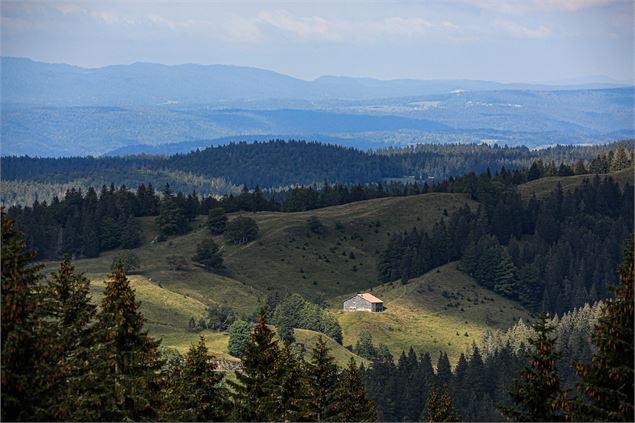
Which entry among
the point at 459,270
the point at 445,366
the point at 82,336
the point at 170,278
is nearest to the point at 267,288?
the point at 170,278

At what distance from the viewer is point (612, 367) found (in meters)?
30.2

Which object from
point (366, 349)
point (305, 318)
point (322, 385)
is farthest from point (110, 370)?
point (305, 318)

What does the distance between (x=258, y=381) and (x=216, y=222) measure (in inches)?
6035

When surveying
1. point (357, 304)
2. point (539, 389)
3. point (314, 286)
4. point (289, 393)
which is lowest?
point (357, 304)

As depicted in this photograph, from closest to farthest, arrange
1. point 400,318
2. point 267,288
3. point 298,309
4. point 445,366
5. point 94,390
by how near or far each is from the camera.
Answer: point 94,390 → point 445,366 → point 298,309 → point 400,318 → point 267,288

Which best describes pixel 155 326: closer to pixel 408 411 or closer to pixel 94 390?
pixel 408 411

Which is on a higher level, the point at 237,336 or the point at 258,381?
the point at 258,381

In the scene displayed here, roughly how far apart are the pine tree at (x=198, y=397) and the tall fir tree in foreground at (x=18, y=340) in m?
8.90

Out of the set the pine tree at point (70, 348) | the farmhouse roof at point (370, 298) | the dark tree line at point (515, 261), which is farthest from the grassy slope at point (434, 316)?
the pine tree at point (70, 348)

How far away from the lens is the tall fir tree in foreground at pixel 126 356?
36125 mm

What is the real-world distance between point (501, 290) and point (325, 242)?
34512 millimetres

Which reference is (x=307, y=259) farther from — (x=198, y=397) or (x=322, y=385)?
(x=198, y=397)

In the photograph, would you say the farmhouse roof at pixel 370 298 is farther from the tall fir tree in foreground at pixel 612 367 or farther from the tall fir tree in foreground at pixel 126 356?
the tall fir tree in foreground at pixel 612 367

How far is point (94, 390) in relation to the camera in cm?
3441
